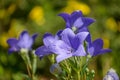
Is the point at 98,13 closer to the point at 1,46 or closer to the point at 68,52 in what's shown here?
the point at 1,46

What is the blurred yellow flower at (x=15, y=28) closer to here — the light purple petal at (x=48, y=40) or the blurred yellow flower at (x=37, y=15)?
the blurred yellow flower at (x=37, y=15)

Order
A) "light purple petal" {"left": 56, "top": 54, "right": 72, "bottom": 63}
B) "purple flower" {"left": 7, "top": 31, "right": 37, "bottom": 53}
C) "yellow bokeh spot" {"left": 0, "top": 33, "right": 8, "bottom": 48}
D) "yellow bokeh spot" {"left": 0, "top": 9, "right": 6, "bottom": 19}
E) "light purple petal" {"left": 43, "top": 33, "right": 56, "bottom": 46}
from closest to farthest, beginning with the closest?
"light purple petal" {"left": 56, "top": 54, "right": 72, "bottom": 63}, "light purple petal" {"left": 43, "top": 33, "right": 56, "bottom": 46}, "purple flower" {"left": 7, "top": 31, "right": 37, "bottom": 53}, "yellow bokeh spot" {"left": 0, "top": 33, "right": 8, "bottom": 48}, "yellow bokeh spot" {"left": 0, "top": 9, "right": 6, "bottom": 19}

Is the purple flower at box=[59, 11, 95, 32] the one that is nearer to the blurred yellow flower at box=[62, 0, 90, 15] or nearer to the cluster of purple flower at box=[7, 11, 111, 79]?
the cluster of purple flower at box=[7, 11, 111, 79]

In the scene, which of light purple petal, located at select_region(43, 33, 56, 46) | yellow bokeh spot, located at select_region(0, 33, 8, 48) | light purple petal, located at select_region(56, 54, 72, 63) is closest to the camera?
light purple petal, located at select_region(56, 54, 72, 63)

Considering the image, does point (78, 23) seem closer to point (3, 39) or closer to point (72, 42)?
point (72, 42)

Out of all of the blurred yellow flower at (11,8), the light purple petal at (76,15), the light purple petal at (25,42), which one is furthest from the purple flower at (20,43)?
the blurred yellow flower at (11,8)

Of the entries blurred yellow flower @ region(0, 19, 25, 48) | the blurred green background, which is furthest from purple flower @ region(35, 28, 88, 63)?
blurred yellow flower @ region(0, 19, 25, 48)

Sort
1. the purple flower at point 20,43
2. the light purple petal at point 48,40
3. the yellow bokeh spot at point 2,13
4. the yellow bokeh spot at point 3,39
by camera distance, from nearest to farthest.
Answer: the light purple petal at point 48,40
the purple flower at point 20,43
the yellow bokeh spot at point 3,39
the yellow bokeh spot at point 2,13

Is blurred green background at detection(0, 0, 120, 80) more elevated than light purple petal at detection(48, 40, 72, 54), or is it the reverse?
blurred green background at detection(0, 0, 120, 80)
